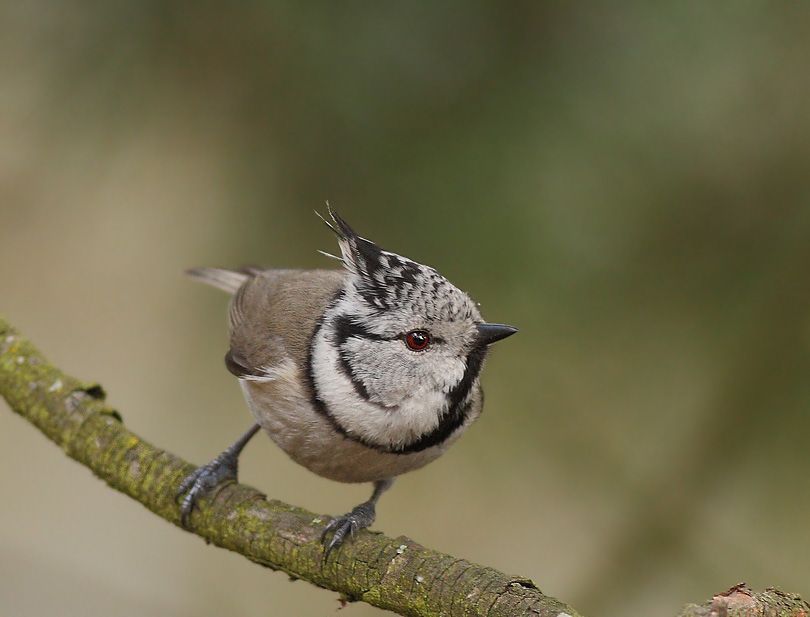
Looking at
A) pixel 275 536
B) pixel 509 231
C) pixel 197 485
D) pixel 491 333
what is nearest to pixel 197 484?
pixel 197 485

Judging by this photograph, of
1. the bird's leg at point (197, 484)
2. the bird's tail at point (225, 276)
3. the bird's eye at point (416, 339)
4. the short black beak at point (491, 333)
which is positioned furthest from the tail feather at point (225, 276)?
the short black beak at point (491, 333)

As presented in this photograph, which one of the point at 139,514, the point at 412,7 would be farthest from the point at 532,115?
the point at 139,514

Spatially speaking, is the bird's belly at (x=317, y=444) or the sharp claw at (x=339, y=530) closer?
the sharp claw at (x=339, y=530)

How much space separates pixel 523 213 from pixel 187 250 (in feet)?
6.99

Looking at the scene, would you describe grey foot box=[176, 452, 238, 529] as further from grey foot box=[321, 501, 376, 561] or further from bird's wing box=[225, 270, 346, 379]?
grey foot box=[321, 501, 376, 561]

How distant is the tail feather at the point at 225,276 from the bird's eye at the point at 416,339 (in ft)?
4.43

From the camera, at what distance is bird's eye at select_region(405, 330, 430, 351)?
8.50 feet

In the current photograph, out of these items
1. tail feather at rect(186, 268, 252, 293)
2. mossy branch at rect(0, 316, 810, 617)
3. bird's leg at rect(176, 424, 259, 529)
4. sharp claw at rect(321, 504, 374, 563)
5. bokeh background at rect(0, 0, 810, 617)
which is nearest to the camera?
mossy branch at rect(0, 316, 810, 617)

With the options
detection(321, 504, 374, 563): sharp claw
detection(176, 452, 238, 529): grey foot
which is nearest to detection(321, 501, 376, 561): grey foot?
detection(321, 504, 374, 563): sharp claw

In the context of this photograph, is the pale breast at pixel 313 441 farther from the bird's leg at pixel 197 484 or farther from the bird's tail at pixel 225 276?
the bird's tail at pixel 225 276

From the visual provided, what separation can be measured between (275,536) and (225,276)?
1682mm

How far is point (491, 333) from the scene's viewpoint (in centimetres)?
259

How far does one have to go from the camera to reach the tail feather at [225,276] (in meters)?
3.80

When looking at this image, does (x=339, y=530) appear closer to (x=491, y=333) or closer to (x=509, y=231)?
(x=491, y=333)
